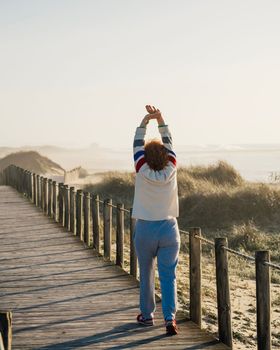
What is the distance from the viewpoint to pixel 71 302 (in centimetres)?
852

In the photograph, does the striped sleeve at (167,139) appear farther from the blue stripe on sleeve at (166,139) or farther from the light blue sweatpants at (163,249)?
the light blue sweatpants at (163,249)

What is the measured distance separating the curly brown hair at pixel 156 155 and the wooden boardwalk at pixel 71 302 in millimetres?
1714

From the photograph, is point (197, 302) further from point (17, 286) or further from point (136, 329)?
point (17, 286)

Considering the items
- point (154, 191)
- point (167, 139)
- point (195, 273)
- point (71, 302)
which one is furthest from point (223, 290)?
point (71, 302)

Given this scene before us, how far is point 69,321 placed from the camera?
757cm

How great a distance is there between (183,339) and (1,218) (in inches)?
514

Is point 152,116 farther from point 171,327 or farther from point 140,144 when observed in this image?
point 171,327

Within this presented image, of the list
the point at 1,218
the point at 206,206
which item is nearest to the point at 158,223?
the point at 1,218

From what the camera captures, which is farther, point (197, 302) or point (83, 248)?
point (83, 248)

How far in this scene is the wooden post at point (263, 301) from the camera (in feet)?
19.7

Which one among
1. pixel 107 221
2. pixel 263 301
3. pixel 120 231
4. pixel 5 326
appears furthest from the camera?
pixel 107 221

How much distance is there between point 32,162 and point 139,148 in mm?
61346

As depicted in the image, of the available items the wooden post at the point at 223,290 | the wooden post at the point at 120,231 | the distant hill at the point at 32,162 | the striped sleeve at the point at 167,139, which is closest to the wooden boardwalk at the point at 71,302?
the wooden post at the point at 223,290

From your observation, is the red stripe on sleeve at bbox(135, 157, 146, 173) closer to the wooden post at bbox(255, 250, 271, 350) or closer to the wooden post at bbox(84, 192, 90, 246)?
the wooden post at bbox(255, 250, 271, 350)
